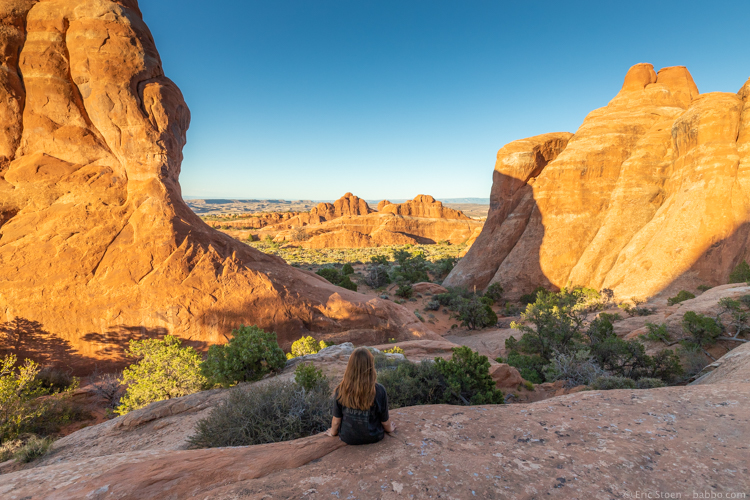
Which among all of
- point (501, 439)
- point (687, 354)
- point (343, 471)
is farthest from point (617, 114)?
point (343, 471)

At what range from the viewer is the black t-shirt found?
13.3ft

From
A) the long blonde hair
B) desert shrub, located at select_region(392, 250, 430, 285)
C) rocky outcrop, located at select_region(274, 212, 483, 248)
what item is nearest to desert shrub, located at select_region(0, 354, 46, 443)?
the long blonde hair

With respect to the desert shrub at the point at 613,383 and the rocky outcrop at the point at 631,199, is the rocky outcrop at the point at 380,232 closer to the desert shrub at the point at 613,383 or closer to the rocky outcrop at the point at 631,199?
the rocky outcrop at the point at 631,199

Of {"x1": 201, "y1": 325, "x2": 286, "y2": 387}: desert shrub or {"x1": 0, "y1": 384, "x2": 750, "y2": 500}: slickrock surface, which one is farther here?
{"x1": 201, "y1": 325, "x2": 286, "y2": 387}: desert shrub

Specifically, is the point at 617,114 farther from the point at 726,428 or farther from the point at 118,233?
the point at 118,233

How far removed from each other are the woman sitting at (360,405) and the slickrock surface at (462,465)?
0.17 m

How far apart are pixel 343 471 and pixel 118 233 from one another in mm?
14678

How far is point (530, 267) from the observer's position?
27.4 meters

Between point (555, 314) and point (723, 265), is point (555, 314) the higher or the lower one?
the lower one

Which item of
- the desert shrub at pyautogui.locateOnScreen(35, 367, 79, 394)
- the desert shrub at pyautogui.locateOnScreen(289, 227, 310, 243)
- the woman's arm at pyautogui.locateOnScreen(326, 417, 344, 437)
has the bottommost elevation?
the desert shrub at pyautogui.locateOnScreen(35, 367, 79, 394)

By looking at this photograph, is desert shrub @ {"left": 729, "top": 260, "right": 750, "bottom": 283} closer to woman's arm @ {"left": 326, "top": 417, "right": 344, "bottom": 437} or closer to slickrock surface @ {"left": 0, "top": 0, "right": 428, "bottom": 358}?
slickrock surface @ {"left": 0, "top": 0, "right": 428, "bottom": 358}

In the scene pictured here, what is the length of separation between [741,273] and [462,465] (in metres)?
24.0

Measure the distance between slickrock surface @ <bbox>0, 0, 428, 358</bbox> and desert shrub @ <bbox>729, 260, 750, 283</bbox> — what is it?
79.2 feet

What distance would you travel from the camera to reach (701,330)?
38.1 ft
